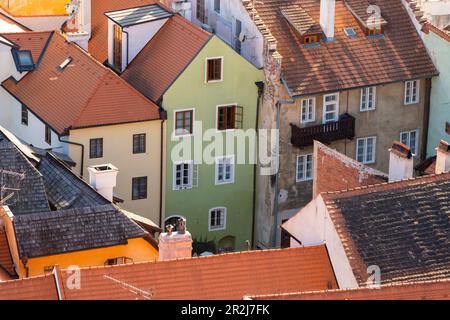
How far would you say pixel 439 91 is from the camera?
9519 cm

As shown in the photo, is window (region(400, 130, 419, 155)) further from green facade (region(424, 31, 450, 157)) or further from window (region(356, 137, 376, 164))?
window (region(356, 137, 376, 164))

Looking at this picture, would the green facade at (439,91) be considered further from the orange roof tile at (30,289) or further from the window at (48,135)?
the orange roof tile at (30,289)

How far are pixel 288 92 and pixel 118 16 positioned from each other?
32.0 ft

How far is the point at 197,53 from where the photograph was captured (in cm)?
8881

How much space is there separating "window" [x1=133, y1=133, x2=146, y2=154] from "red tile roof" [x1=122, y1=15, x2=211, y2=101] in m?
1.96

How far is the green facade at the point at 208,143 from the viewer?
294 ft

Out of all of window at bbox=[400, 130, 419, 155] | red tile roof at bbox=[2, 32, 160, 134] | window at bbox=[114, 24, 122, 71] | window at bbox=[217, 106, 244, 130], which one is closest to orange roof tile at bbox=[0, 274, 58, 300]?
red tile roof at bbox=[2, 32, 160, 134]

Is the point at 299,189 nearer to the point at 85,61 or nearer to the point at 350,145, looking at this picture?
the point at 350,145

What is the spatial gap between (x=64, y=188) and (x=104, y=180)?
1783 millimetres

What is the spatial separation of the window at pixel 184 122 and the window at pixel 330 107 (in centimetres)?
716

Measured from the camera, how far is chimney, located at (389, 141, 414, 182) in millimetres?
76750

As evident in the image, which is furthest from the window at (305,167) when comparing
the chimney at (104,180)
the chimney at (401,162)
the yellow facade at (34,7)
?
the yellow facade at (34,7)
